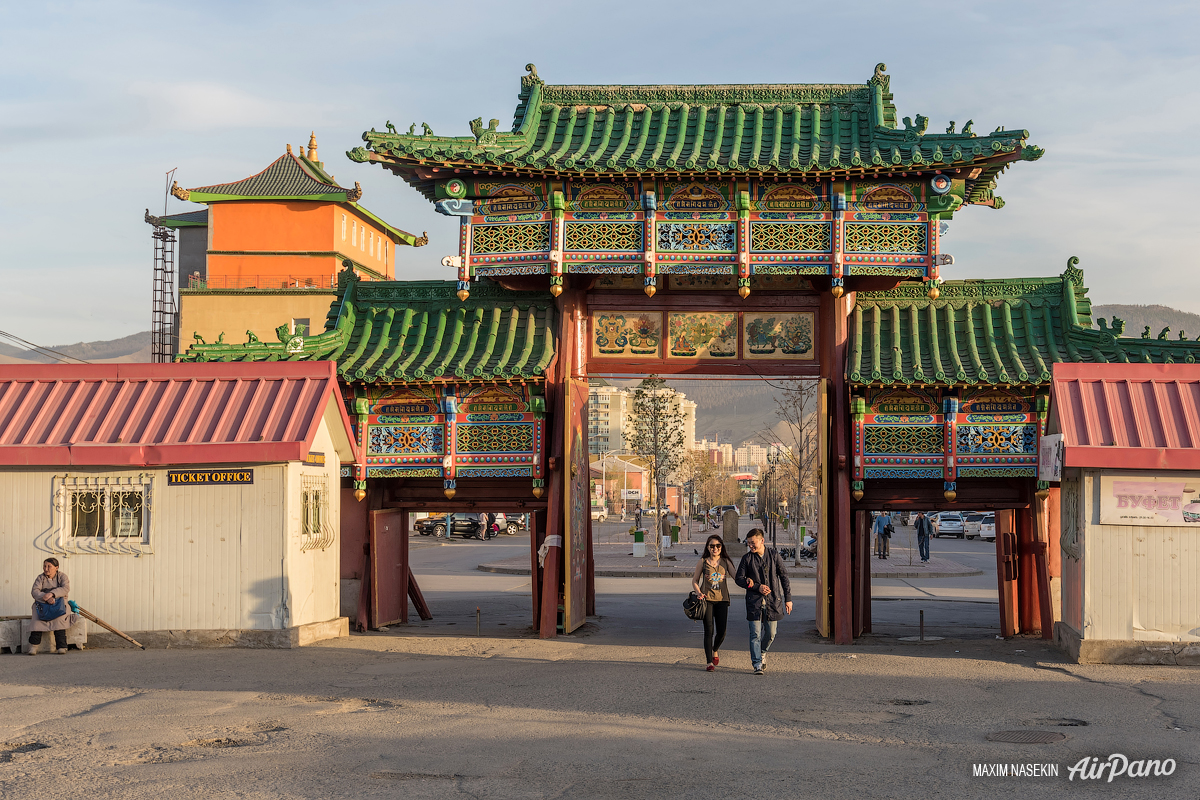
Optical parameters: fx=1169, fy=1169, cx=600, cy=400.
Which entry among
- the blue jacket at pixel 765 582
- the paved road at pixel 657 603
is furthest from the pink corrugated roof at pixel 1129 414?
the paved road at pixel 657 603

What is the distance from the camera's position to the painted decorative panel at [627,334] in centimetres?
1825

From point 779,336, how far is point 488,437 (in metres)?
4.74

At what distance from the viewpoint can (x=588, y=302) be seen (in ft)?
60.4

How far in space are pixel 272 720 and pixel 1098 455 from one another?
9.66 meters

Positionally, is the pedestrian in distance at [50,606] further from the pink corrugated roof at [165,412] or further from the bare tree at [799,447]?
the bare tree at [799,447]

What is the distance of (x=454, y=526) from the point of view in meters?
58.1

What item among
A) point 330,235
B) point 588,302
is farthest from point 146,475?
point 330,235

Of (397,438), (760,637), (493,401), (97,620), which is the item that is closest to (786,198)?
(493,401)

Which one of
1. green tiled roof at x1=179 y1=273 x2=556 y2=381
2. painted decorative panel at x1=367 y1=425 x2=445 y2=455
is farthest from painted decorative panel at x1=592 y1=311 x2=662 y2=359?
painted decorative panel at x1=367 y1=425 x2=445 y2=455

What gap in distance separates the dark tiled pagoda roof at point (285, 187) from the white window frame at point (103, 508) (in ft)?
167

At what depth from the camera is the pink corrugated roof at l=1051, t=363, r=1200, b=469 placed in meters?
13.8

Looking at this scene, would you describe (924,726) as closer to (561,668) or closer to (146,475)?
(561,668)

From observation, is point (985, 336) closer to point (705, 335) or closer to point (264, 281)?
point (705, 335)

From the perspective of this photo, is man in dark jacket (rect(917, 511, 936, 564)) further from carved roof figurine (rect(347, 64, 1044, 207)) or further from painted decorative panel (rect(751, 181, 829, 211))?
painted decorative panel (rect(751, 181, 829, 211))
